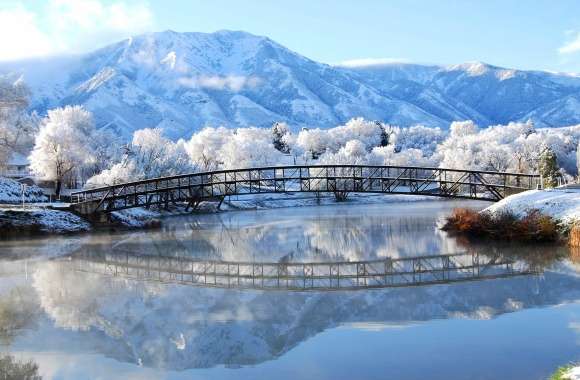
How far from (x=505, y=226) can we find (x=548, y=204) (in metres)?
2.74

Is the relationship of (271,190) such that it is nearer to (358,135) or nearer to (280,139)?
(280,139)

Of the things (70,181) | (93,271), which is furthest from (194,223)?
(93,271)

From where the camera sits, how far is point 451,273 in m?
23.4

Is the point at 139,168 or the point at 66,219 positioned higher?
the point at 139,168

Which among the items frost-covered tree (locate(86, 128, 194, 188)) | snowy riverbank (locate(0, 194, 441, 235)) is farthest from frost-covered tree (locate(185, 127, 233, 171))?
snowy riverbank (locate(0, 194, 441, 235))

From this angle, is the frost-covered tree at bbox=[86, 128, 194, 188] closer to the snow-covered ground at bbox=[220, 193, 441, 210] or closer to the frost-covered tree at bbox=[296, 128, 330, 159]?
the snow-covered ground at bbox=[220, 193, 441, 210]

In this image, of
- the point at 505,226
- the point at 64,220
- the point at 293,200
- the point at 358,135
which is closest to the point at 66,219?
the point at 64,220

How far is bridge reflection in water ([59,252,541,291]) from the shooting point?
2202 centimetres

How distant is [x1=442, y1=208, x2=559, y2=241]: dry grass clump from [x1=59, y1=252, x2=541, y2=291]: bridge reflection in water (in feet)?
18.4

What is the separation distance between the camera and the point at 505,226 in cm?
3525

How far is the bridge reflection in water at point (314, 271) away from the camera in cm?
2202

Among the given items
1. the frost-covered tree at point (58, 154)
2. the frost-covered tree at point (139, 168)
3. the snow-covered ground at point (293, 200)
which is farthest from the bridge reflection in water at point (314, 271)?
the snow-covered ground at point (293, 200)

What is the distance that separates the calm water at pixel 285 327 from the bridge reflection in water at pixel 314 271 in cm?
59

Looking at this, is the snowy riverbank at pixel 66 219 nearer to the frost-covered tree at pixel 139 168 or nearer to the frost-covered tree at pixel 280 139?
the frost-covered tree at pixel 139 168
